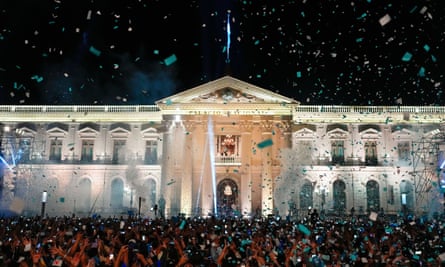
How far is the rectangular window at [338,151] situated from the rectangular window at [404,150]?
17.4 feet

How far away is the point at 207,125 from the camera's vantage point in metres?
42.0

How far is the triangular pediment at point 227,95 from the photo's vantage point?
41.0m

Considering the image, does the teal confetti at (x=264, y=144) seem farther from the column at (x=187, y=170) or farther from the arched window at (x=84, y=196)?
the arched window at (x=84, y=196)

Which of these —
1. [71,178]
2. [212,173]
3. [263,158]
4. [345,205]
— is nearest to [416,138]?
[345,205]

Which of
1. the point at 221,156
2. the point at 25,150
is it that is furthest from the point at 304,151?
the point at 25,150

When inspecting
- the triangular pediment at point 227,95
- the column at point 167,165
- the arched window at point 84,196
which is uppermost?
the triangular pediment at point 227,95

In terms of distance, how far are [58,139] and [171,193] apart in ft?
46.7

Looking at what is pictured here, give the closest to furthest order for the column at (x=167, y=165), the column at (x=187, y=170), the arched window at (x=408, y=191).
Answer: the column at (x=187, y=170), the column at (x=167, y=165), the arched window at (x=408, y=191)

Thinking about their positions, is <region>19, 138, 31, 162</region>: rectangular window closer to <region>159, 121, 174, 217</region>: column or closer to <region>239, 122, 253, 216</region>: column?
<region>159, 121, 174, 217</region>: column

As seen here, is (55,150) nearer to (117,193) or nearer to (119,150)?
(119,150)

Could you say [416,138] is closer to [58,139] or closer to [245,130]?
[245,130]

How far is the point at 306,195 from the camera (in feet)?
141

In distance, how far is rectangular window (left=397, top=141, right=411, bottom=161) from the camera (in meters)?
43.0

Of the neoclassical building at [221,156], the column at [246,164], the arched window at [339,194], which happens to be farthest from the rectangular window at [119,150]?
the arched window at [339,194]
